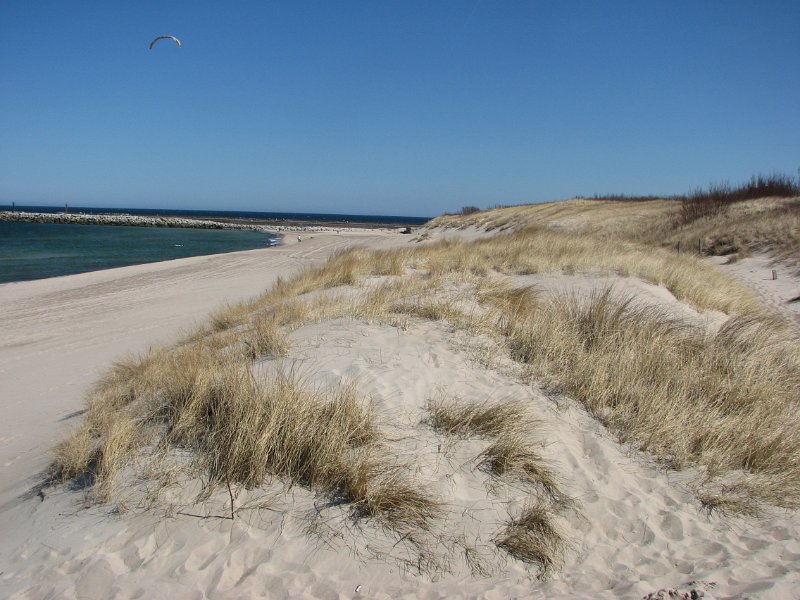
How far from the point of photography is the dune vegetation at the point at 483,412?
3.09m

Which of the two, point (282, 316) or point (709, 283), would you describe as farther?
point (709, 283)

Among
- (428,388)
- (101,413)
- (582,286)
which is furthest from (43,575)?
(582,286)

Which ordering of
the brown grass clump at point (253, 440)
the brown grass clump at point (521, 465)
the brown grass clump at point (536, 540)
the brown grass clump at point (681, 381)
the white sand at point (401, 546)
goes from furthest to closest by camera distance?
1. the brown grass clump at point (681, 381)
2. the brown grass clump at point (521, 465)
3. the brown grass clump at point (253, 440)
4. the brown grass clump at point (536, 540)
5. the white sand at point (401, 546)

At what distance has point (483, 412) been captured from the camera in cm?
379

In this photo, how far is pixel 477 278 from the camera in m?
8.24

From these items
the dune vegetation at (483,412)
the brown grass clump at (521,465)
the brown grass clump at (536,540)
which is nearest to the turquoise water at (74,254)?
the dune vegetation at (483,412)

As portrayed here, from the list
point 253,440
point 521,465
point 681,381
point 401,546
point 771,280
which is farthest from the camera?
point 771,280

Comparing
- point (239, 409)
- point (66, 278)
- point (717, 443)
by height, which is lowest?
point (66, 278)

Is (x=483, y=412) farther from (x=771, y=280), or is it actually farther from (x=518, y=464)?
(x=771, y=280)

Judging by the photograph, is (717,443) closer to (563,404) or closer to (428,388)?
(563,404)

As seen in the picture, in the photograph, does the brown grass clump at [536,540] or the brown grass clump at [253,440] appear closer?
the brown grass clump at [536,540]

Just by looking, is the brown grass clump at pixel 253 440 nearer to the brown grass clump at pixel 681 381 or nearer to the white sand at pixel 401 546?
the white sand at pixel 401 546

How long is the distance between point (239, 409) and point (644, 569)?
2728mm

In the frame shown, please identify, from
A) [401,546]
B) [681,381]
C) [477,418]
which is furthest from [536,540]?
[681,381]
